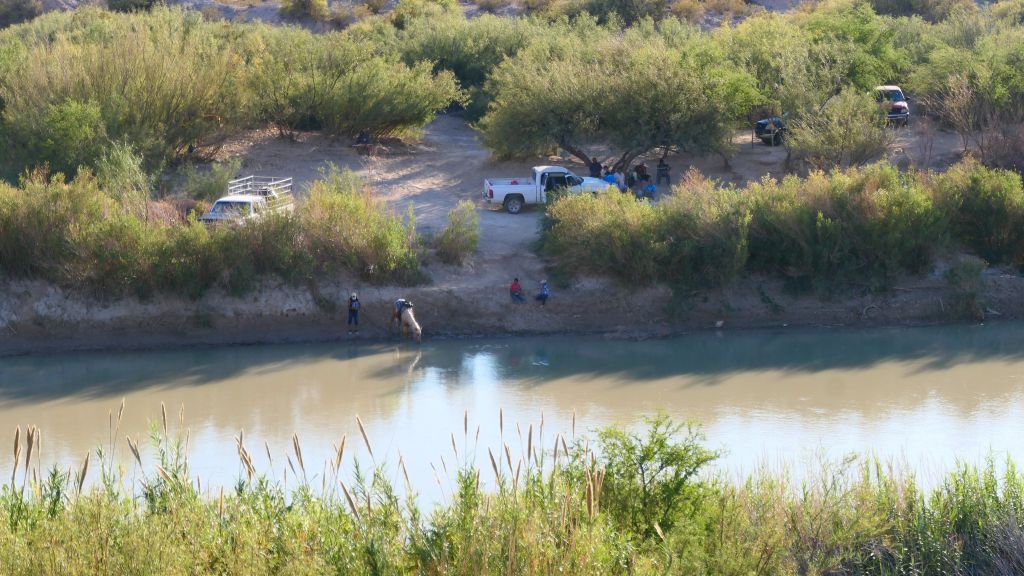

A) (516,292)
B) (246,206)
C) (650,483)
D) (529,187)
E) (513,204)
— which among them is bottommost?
(516,292)

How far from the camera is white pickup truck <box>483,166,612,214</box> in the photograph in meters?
33.3

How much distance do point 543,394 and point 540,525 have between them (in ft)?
46.5

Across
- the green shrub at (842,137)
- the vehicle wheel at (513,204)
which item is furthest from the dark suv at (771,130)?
the vehicle wheel at (513,204)

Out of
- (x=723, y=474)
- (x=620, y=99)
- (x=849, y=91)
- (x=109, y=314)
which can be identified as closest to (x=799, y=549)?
(x=723, y=474)

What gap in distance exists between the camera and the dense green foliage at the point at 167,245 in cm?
2747

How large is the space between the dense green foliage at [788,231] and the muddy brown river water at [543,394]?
1.91 meters

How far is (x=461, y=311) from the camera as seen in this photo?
28516mm

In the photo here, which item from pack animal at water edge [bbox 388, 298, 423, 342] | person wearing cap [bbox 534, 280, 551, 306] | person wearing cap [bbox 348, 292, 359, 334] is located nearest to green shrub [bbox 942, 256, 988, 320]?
person wearing cap [bbox 534, 280, 551, 306]

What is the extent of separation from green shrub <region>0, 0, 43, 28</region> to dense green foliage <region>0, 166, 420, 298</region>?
38.1 m

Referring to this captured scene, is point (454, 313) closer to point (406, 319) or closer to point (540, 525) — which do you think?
point (406, 319)

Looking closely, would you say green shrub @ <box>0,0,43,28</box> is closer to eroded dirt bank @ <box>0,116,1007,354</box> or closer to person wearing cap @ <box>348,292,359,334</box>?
eroded dirt bank @ <box>0,116,1007,354</box>

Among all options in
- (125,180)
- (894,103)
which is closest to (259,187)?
(125,180)

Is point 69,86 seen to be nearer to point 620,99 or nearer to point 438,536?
point 620,99

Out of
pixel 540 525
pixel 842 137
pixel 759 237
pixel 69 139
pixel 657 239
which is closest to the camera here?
pixel 540 525
